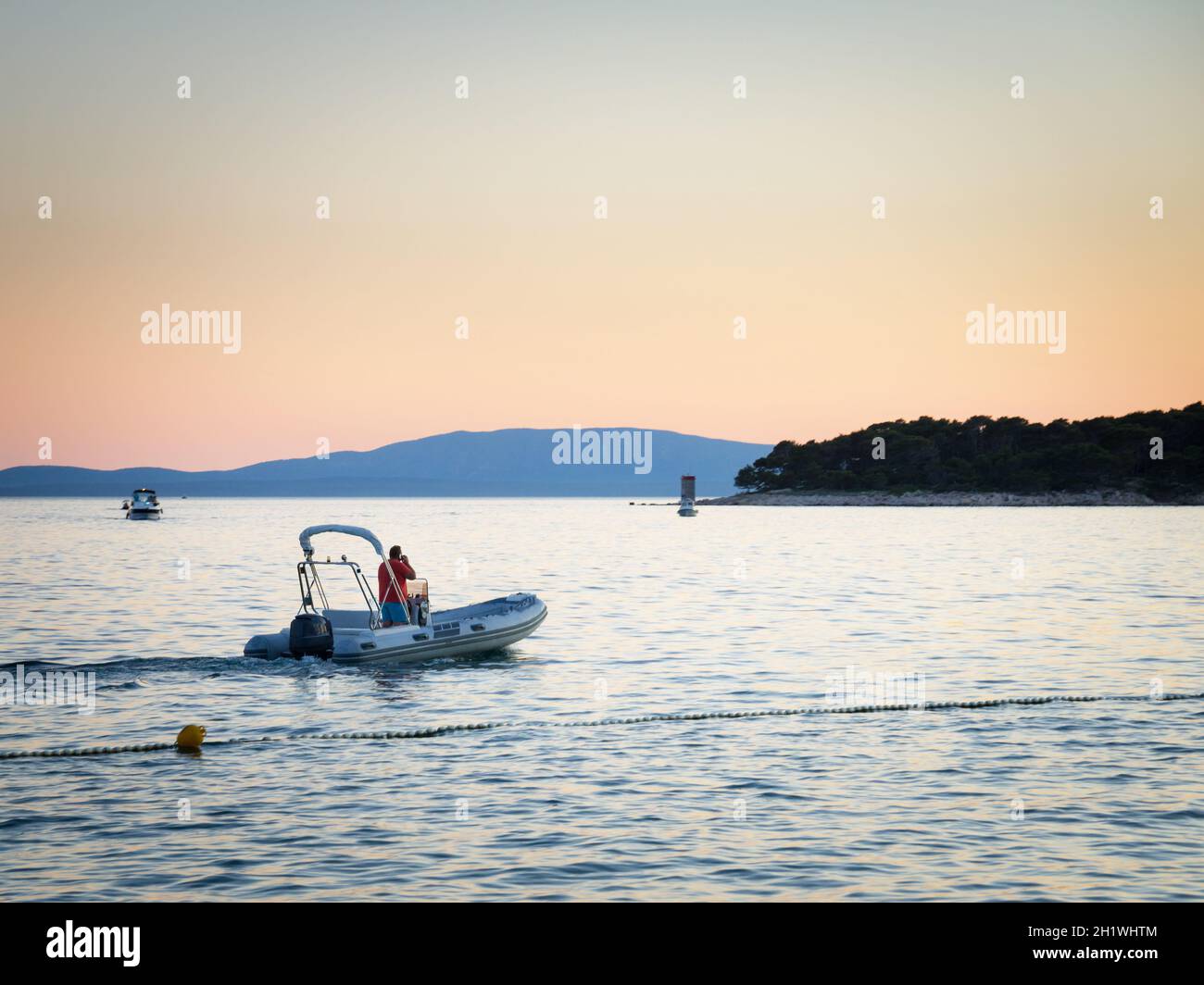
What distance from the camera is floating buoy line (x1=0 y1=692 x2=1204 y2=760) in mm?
17406

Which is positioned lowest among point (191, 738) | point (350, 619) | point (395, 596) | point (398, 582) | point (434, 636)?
point (191, 738)

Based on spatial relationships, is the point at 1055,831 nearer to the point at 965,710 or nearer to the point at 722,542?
the point at 965,710

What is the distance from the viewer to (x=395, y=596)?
88.1 feet

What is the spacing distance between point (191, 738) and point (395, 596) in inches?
379

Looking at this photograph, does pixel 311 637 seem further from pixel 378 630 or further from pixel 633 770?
pixel 633 770

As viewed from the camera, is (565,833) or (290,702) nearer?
(565,833)

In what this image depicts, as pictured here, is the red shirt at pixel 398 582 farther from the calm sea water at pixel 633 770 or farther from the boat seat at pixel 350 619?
the calm sea water at pixel 633 770

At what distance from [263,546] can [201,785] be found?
84995 mm

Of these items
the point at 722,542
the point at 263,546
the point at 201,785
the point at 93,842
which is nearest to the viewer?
the point at 93,842

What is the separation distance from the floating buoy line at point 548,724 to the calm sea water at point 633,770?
0.33 m

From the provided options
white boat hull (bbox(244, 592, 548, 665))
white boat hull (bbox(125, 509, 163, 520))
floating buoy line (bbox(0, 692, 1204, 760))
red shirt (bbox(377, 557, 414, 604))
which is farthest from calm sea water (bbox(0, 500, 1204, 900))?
white boat hull (bbox(125, 509, 163, 520))

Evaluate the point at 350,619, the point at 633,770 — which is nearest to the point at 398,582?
the point at 350,619

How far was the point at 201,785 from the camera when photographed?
50.0ft
